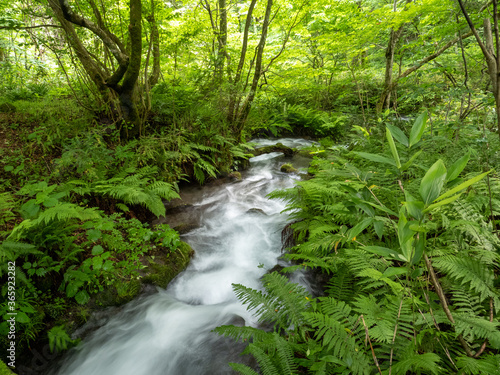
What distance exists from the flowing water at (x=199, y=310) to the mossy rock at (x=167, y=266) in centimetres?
11

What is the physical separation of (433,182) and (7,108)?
8.04 metres

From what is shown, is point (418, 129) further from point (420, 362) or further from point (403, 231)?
point (420, 362)

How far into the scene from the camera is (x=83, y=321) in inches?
115

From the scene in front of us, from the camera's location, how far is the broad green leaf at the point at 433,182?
0.73 metres

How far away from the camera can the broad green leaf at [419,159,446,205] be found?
0.73 m

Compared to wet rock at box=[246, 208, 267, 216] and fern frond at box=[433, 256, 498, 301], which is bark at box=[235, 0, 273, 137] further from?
fern frond at box=[433, 256, 498, 301]

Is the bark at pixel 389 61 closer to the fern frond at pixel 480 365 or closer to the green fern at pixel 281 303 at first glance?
the green fern at pixel 281 303

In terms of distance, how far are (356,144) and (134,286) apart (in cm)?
500

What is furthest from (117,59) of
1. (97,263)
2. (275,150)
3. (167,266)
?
(275,150)

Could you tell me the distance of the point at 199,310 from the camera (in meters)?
3.33

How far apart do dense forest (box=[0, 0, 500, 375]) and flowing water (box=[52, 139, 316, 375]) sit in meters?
0.24

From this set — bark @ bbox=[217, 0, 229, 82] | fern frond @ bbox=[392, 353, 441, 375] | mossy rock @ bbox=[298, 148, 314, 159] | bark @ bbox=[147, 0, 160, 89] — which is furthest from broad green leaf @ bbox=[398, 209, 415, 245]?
mossy rock @ bbox=[298, 148, 314, 159]

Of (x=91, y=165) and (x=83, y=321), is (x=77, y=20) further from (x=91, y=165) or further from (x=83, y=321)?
(x=83, y=321)

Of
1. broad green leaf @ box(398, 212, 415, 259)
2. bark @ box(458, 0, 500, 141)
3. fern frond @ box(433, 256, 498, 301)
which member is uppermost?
bark @ box(458, 0, 500, 141)
